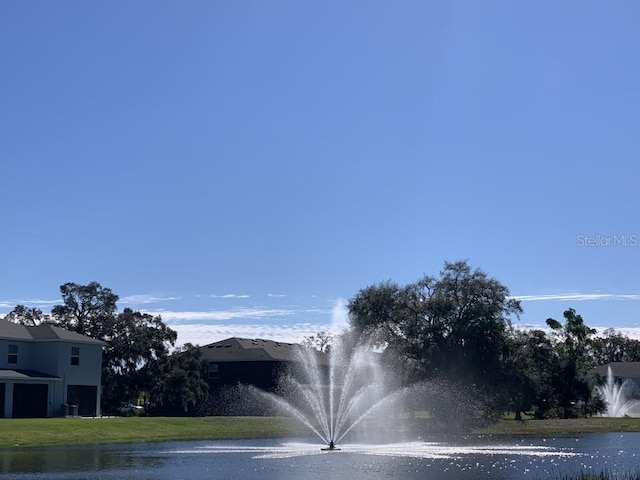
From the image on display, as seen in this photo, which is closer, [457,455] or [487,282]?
[457,455]

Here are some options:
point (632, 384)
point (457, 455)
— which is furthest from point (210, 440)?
point (632, 384)

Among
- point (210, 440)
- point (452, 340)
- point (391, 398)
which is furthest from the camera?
point (452, 340)

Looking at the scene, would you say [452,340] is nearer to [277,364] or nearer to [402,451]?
[277,364]

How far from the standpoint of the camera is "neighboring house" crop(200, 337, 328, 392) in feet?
282

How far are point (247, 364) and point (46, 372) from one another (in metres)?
28.0

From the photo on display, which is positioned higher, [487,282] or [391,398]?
[487,282]

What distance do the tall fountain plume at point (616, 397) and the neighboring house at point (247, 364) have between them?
114 ft

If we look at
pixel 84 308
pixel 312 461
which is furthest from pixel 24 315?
pixel 312 461

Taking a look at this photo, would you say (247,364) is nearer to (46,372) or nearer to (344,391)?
(46,372)

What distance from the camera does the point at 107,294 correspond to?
8725 centimetres

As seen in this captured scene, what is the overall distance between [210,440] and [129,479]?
84.5ft

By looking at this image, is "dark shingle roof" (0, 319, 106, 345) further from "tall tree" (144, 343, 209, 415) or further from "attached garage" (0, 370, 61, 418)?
"tall tree" (144, 343, 209, 415)

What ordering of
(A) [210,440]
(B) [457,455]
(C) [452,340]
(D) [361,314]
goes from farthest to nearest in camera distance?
(D) [361,314]
(C) [452,340]
(A) [210,440]
(B) [457,455]

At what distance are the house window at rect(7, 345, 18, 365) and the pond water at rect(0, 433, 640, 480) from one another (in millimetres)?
18188
